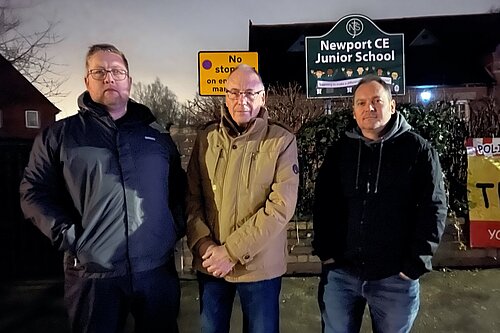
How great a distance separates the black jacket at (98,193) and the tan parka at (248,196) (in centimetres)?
27

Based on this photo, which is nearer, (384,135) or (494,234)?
(384,135)

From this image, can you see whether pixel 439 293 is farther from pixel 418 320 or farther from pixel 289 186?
pixel 289 186

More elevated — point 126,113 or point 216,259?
point 126,113

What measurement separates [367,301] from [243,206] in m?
0.86

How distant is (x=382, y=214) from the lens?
2438mm

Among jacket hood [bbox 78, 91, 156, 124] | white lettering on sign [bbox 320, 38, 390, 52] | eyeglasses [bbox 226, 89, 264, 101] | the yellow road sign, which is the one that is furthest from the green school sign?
jacket hood [bbox 78, 91, 156, 124]

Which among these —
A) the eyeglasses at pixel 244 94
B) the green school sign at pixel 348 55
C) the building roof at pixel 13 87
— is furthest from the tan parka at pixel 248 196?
the green school sign at pixel 348 55

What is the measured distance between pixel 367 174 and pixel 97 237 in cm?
142

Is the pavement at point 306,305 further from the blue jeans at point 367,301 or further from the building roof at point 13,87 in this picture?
the building roof at point 13,87

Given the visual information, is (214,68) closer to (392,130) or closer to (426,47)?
(392,130)

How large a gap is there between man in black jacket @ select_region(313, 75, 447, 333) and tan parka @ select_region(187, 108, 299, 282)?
0.33 metres

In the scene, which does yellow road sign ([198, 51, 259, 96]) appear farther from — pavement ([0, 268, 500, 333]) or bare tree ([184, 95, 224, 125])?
bare tree ([184, 95, 224, 125])

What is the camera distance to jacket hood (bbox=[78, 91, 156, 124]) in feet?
8.00

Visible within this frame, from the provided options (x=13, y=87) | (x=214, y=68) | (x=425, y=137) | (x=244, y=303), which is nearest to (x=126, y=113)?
(x=244, y=303)
